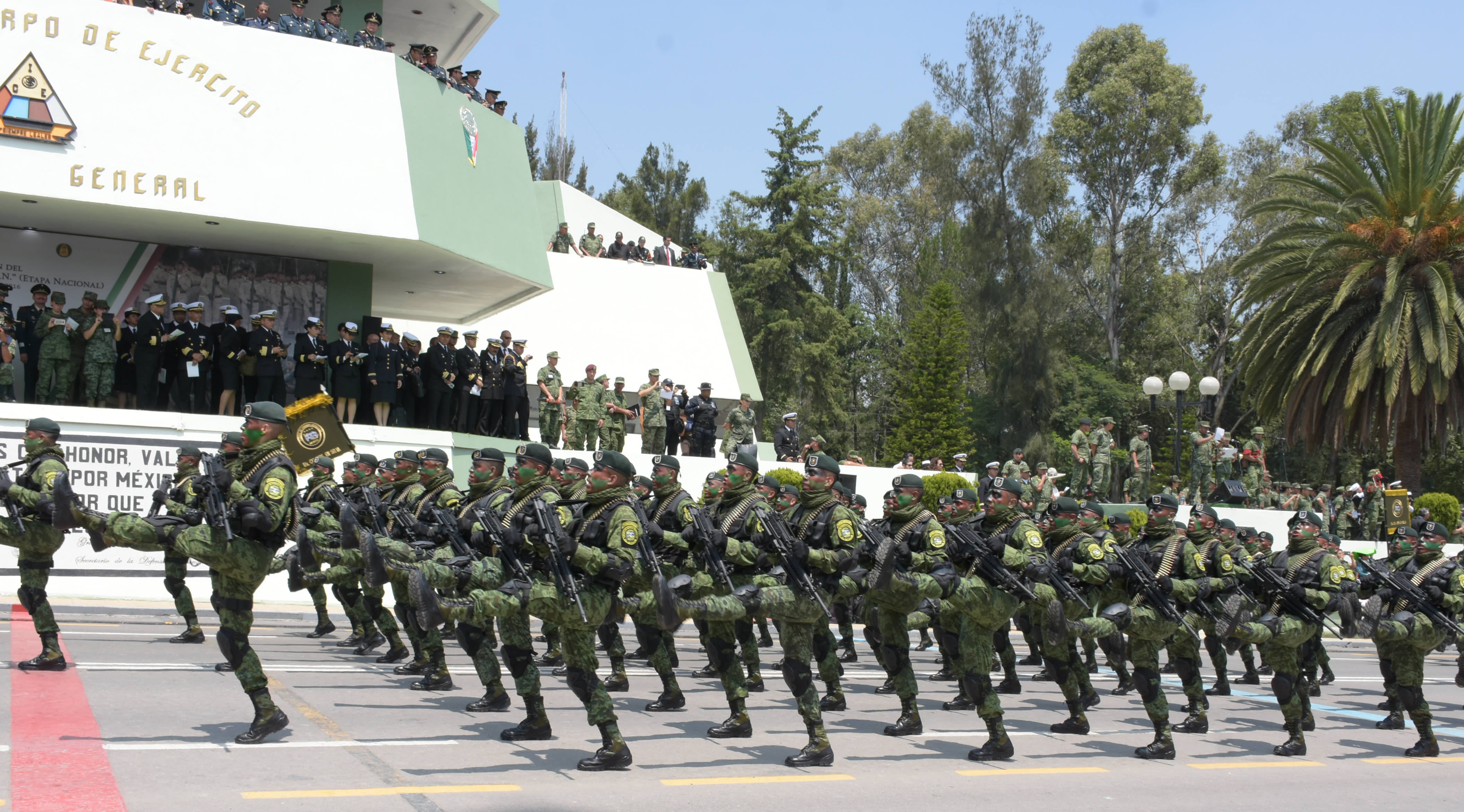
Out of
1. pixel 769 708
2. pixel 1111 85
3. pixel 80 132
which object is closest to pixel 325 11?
pixel 80 132

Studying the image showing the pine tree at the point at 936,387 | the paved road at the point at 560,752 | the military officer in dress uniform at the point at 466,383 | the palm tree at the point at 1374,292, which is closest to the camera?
the paved road at the point at 560,752

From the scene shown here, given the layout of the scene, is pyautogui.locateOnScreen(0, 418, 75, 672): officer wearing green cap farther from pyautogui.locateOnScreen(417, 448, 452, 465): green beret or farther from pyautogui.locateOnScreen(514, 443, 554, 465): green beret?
pyautogui.locateOnScreen(514, 443, 554, 465): green beret

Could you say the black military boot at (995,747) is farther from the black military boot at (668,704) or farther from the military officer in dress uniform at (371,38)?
the military officer in dress uniform at (371,38)

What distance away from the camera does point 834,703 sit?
1087cm

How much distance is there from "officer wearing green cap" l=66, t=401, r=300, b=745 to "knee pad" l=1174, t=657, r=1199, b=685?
7611 mm

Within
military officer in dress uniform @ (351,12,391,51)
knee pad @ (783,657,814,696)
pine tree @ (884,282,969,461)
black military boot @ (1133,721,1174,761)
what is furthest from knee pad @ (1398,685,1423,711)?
pine tree @ (884,282,969,461)

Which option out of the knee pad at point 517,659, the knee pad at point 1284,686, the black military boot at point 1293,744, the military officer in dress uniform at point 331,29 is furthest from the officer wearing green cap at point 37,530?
the military officer in dress uniform at point 331,29

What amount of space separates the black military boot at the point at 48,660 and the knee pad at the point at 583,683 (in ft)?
17.2

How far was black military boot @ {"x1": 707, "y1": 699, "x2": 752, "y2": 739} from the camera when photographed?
930 cm

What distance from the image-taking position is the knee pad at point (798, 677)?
337 inches

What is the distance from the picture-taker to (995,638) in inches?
509

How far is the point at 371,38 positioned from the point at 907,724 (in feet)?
51.0

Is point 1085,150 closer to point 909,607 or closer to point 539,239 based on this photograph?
point 539,239

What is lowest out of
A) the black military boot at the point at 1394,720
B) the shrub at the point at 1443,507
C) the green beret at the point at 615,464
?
the black military boot at the point at 1394,720
